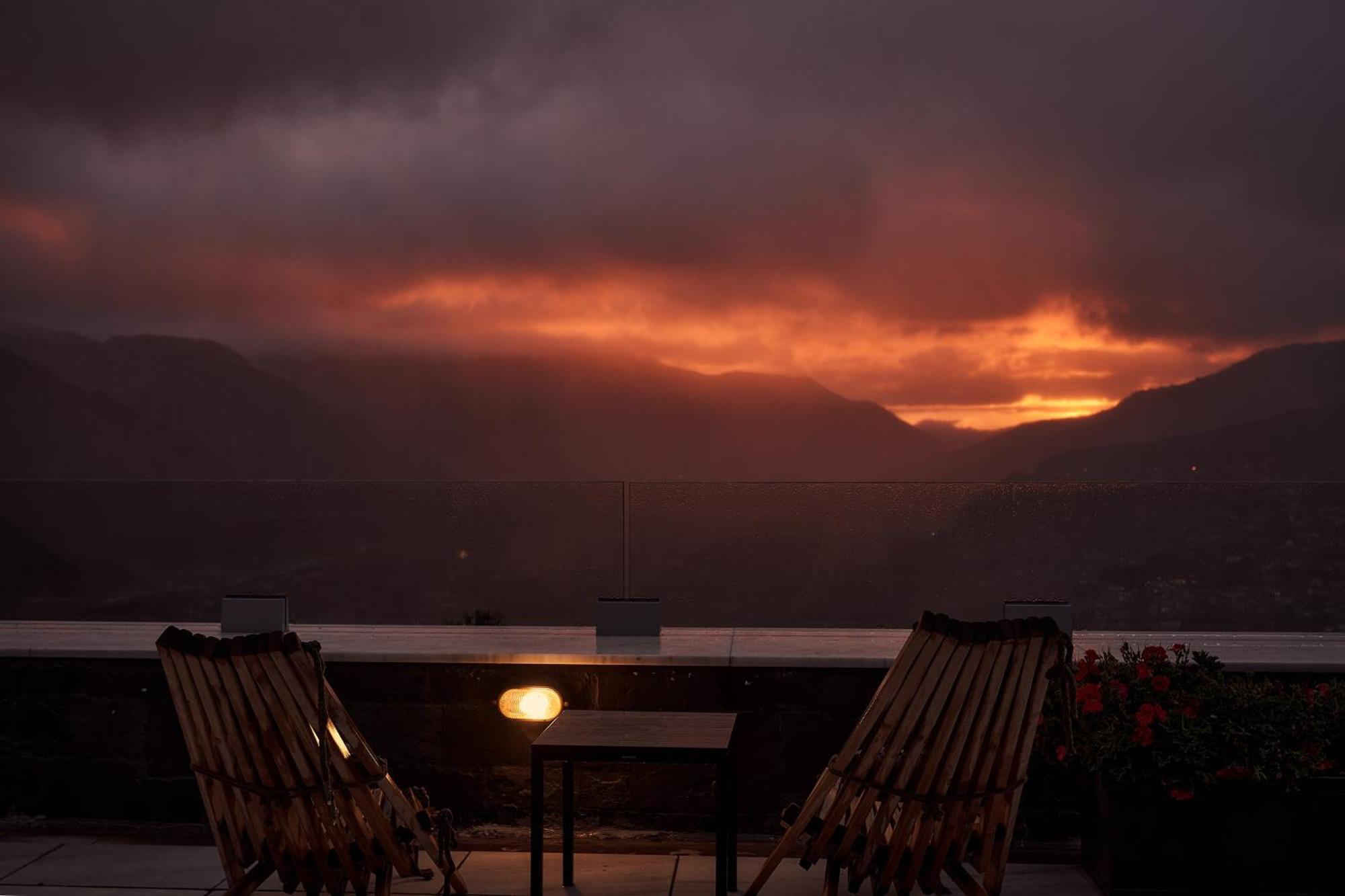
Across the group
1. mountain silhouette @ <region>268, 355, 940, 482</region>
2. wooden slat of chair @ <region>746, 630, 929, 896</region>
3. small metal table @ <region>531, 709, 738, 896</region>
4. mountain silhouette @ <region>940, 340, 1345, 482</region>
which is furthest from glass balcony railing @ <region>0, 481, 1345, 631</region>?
mountain silhouette @ <region>940, 340, 1345, 482</region>

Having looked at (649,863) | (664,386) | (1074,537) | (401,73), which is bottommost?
(649,863)

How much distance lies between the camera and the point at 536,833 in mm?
4023

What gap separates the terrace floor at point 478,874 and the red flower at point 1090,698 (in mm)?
564

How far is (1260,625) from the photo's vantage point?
598 cm

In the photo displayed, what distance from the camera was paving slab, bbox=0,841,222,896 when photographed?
172 inches

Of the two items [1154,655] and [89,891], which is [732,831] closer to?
[1154,655]

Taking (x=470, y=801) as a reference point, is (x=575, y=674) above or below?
above

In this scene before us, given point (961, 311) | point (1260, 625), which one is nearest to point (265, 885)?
point (1260, 625)

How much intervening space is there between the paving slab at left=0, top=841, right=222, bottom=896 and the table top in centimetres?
119

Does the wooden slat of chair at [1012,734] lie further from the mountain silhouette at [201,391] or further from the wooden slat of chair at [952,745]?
the mountain silhouette at [201,391]

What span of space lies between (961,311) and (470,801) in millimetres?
8054

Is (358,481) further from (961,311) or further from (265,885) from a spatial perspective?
(961,311)

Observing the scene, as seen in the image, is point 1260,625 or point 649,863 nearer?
point 649,863

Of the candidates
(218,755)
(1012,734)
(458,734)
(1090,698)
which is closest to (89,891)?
(218,755)
